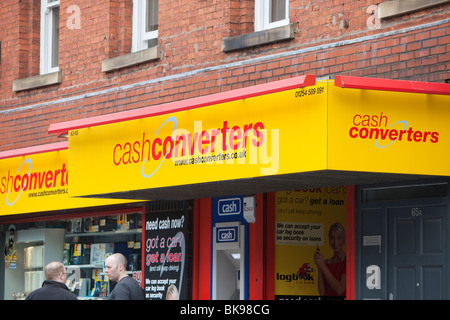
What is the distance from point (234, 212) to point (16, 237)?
5.40m

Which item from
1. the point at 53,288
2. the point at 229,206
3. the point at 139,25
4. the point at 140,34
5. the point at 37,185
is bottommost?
the point at 53,288

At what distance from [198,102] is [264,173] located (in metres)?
1.28

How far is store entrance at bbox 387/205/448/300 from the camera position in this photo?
10.3 meters

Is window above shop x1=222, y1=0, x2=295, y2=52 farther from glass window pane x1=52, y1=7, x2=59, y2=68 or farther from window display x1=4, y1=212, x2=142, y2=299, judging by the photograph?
glass window pane x1=52, y1=7, x2=59, y2=68

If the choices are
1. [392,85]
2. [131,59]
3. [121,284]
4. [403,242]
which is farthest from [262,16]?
[121,284]

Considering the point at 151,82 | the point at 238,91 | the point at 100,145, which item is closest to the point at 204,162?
the point at 238,91

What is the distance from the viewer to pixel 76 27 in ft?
49.9

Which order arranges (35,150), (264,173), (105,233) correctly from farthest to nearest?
(105,233), (35,150), (264,173)

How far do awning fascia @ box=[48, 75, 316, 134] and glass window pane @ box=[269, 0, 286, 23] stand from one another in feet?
6.37

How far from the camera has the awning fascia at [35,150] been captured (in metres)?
14.3

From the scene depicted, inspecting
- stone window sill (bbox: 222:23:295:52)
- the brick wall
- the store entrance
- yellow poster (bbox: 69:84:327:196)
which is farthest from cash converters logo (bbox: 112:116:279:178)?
the store entrance

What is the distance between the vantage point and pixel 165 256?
45.3 ft

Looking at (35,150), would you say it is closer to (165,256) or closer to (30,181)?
(30,181)

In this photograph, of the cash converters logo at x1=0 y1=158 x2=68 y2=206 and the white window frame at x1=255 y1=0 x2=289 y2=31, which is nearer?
the white window frame at x1=255 y1=0 x2=289 y2=31
